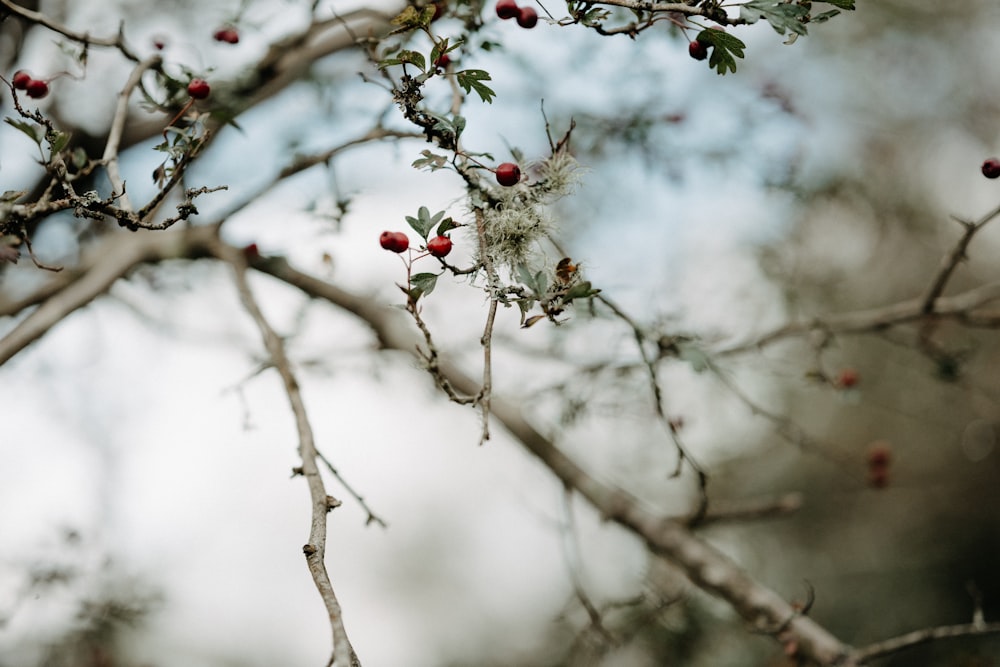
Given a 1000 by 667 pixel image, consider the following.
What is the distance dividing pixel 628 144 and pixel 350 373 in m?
1.21

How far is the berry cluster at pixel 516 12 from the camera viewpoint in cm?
137

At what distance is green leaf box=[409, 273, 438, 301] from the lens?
1098 millimetres

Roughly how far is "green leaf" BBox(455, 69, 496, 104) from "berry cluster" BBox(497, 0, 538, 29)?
28cm

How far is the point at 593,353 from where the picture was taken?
232cm

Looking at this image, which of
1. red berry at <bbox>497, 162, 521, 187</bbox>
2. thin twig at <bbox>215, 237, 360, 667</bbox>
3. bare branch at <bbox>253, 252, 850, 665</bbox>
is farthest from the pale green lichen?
bare branch at <bbox>253, 252, 850, 665</bbox>

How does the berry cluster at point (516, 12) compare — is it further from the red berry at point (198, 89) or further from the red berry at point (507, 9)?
the red berry at point (198, 89)

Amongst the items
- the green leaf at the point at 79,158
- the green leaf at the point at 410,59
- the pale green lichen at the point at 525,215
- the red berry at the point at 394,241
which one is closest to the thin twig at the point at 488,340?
the pale green lichen at the point at 525,215

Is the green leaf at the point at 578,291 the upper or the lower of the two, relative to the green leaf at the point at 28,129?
lower

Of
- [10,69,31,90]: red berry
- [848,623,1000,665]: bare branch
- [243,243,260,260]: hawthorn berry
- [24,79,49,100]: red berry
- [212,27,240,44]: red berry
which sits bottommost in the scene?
[848,623,1000,665]: bare branch

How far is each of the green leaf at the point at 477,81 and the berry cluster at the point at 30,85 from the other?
0.93 meters

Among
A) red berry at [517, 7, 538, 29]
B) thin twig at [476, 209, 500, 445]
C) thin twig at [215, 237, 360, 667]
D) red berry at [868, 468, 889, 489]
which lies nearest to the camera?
thin twig at [215, 237, 360, 667]

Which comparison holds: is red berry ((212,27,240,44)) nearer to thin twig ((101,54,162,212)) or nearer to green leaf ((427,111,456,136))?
thin twig ((101,54,162,212))

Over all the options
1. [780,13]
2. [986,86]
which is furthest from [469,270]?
[986,86]

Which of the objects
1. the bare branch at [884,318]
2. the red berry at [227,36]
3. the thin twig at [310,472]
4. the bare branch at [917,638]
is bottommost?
the bare branch at [917,638]
